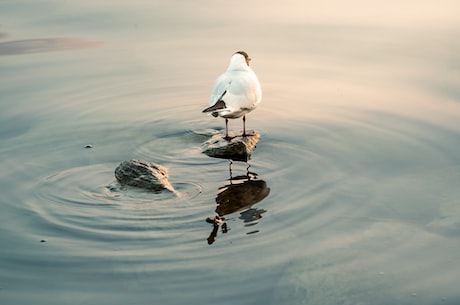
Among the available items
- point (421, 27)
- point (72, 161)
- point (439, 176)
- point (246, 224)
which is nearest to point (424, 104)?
point (439, 176)

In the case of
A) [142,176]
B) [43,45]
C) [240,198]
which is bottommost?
[240,198]

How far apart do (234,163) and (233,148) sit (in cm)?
21

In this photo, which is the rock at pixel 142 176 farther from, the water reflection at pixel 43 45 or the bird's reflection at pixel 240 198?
the water reflection at pixel 43 45

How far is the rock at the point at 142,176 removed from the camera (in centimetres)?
611

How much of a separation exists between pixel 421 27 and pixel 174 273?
673 cm

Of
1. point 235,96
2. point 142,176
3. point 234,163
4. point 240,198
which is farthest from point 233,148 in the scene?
point 142,176

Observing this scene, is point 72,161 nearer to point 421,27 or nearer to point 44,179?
point 44,179

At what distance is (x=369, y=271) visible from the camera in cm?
473

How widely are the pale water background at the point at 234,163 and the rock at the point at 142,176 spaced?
104mm

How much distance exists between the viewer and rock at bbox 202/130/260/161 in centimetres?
704

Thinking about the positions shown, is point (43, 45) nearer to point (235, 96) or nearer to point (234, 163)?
point (235, 96)

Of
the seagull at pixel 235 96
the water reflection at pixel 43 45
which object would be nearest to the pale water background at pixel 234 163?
the water reflection at pixel 43 45

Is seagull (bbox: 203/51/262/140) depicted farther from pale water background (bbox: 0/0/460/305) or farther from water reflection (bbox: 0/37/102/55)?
water reflection (bbox: 0/37/102/55)

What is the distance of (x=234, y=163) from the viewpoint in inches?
272
